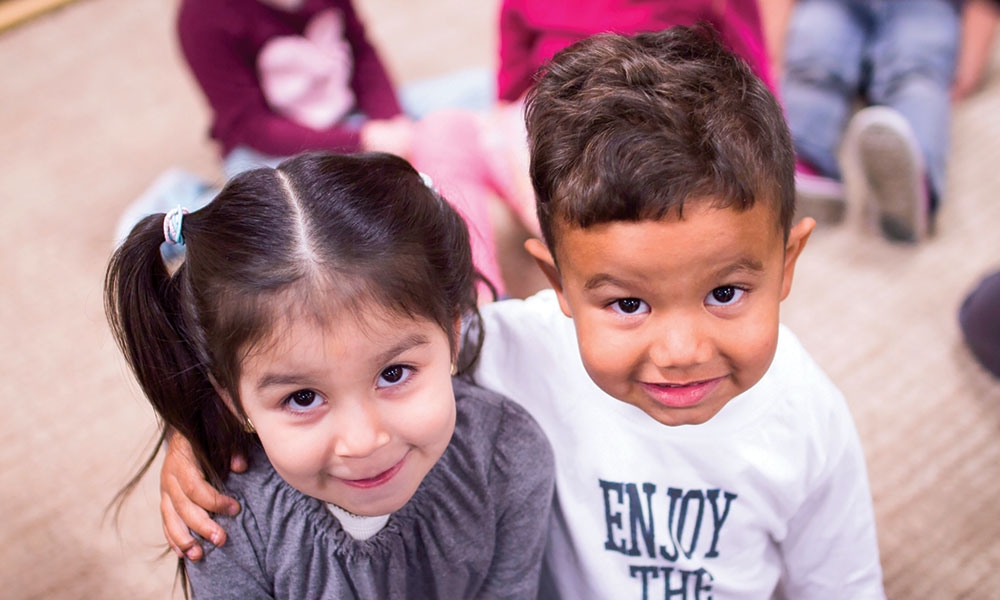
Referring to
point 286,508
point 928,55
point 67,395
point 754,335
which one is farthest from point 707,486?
point 928,55

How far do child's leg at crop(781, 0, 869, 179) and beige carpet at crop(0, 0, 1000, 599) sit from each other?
14cm

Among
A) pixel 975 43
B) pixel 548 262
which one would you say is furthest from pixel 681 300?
pixel 975 43

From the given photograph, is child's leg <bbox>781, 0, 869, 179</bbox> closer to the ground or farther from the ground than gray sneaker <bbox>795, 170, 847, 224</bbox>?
farther from the ground

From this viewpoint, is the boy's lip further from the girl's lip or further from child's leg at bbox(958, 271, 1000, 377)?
child's leg at bbox(958, 271, 1000, 377)

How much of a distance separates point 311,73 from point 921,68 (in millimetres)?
1015

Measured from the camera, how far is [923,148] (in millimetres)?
1398

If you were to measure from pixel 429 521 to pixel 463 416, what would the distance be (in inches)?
3.7

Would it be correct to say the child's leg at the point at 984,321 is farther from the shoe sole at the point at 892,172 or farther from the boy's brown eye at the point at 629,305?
the boy's brown eye at the point at 629,305

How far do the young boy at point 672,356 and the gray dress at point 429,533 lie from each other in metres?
0.04

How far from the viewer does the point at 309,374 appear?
63 centimetres

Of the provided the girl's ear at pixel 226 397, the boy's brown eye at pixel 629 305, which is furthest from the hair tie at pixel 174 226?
the boy's brown eye at pixel 629 305

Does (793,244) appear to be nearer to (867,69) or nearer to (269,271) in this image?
(269,271)

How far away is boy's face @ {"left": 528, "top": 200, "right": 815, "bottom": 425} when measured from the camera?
600mm

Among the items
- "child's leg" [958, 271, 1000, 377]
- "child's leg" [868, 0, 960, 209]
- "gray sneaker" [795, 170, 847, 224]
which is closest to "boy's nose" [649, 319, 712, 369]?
"child's leg" [958, 271, 1000, 377]
